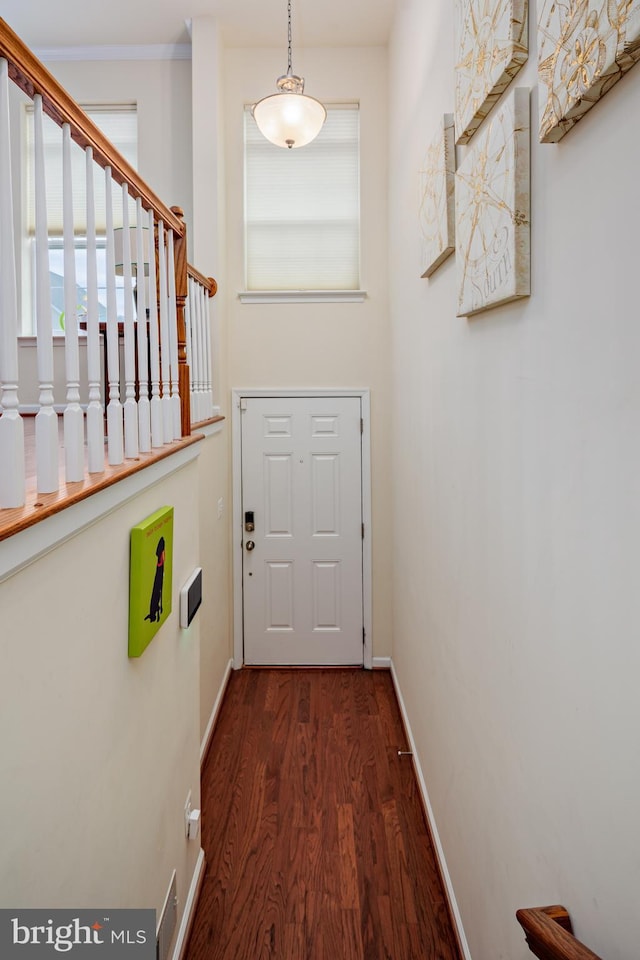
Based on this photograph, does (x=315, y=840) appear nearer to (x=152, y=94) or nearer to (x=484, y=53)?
(x=484, y=53)

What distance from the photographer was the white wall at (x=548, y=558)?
A: 3.11 feet

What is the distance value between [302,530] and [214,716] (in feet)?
4.39

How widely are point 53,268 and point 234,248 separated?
1197 mm

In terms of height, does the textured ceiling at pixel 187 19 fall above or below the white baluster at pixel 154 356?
above

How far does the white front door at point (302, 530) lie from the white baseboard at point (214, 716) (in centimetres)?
24

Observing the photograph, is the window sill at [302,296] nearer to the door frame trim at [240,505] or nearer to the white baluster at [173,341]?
the door frame trim at [240,505]

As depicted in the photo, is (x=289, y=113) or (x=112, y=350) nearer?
(x=112, y=350)

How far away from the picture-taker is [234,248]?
13.6 ft

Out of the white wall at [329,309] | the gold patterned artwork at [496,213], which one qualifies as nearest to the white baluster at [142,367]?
the gold patterned artwork at [496,213]

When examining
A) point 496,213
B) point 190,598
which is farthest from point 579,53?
point 190,598

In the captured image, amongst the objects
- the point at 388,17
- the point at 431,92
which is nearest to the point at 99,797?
the point at 431,92

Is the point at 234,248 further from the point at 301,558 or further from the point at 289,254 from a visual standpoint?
the point at 301,558

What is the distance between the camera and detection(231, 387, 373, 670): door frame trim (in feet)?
13.9

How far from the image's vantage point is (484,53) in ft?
5.12
